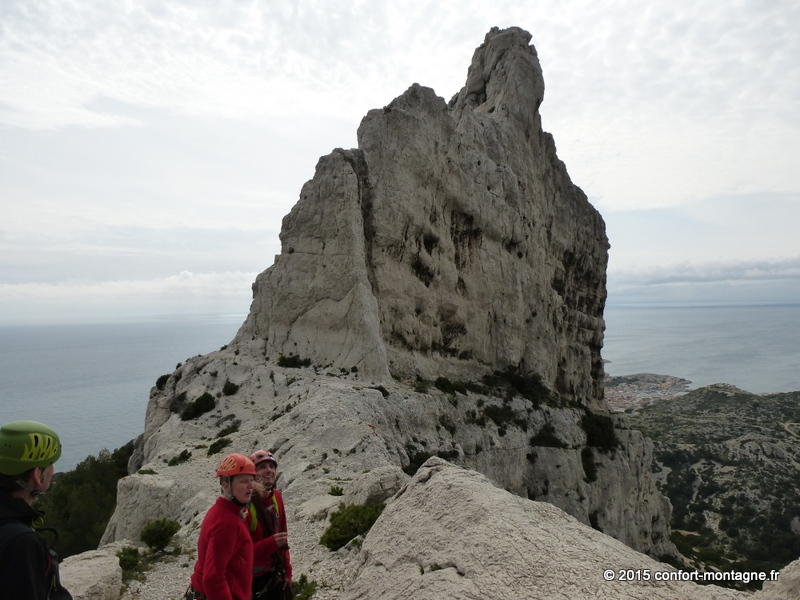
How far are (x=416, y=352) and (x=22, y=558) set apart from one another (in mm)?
27236

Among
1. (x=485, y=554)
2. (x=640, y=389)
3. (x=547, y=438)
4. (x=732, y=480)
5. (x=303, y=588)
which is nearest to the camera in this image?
(x=485, y=554)

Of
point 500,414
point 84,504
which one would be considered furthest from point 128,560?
point 500,414

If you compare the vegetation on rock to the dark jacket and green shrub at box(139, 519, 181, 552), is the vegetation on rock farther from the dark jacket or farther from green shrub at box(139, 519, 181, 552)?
the dark jacket

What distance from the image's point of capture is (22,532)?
289 centimetres

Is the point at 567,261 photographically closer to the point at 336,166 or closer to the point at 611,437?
the point at 611,437

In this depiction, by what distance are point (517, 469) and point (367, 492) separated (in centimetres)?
2146

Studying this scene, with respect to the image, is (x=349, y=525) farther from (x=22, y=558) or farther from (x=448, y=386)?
(x=448, y=386)

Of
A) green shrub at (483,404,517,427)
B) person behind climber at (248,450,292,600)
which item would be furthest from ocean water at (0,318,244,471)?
person behind climber at (248,450,292,600)

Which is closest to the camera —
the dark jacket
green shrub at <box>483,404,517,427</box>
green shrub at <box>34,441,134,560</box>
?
the dark jacket

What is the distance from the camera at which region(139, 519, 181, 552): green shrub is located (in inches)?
423

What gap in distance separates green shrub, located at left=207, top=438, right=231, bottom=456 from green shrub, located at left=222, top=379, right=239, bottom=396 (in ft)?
13.8

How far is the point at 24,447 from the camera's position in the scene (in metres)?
3.24

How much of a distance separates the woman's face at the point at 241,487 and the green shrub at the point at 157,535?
7.78 m

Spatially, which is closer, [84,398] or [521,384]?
[521,384]
